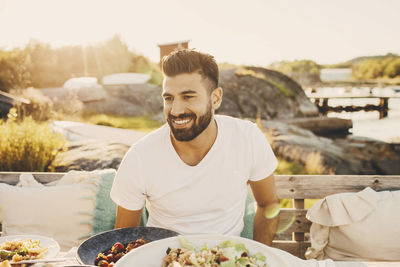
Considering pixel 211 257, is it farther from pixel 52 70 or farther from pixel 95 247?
pixel 52 70

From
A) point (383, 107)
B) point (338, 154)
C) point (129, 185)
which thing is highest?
point (129, 185)

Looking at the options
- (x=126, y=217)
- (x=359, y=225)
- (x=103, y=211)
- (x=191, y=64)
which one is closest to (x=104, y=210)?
(x=103, y=211)

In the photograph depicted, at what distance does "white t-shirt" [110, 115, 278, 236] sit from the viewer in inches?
74.1

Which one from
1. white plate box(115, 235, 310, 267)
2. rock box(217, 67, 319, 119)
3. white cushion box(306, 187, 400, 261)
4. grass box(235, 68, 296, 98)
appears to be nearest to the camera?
white plate box(115, 235, 310, 267)

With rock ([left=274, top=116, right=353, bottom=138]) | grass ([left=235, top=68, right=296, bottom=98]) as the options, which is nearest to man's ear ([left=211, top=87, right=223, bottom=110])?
rock ([left=274, top=116, right=353, bottom=138])

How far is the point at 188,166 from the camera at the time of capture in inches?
75.1

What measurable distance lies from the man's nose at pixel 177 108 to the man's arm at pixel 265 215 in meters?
0.68

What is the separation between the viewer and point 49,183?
8.77 feet

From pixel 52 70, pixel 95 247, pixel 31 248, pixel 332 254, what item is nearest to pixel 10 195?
pixel 31 248

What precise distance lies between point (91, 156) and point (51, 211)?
209 centimetres

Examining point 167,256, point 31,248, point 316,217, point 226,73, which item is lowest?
point 316,217

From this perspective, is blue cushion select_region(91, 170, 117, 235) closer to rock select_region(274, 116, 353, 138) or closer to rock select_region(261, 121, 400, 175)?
rock select_region(261, 121, 400, 175)

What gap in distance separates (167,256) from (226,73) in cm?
1933

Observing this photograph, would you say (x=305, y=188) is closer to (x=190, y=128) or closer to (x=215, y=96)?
(x=215, y=96)
